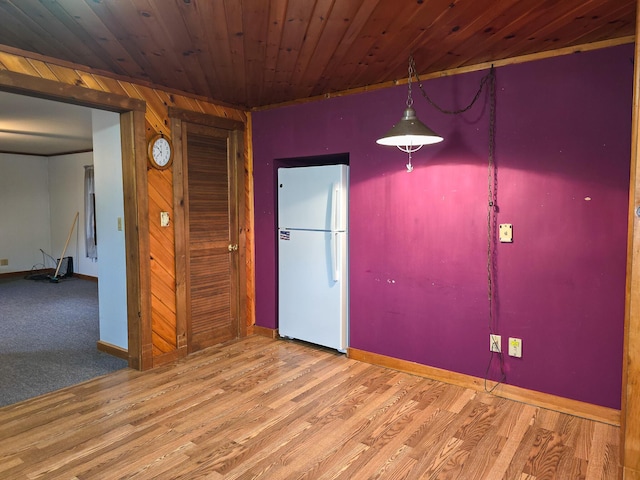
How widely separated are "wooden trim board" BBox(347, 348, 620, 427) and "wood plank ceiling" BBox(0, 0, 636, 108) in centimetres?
227

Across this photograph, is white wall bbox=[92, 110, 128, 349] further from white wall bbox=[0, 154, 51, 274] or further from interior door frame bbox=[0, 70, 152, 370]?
white wall bbox=[0, 154, 51, 274]

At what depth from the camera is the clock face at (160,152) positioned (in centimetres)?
355

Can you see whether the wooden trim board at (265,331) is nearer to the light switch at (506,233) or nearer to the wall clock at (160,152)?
the wall clock at (160,152)

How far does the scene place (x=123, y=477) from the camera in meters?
2.16

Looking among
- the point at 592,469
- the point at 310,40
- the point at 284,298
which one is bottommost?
the point at 592,469

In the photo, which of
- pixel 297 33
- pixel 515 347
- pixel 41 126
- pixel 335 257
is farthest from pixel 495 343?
pixel 41 126

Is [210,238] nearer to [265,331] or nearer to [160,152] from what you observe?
[160,152]

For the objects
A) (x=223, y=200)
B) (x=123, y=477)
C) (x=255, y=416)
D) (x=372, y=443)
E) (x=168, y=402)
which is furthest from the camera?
(x=223, y=200)

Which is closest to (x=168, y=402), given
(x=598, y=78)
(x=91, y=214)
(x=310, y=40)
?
(x=310, y=40)

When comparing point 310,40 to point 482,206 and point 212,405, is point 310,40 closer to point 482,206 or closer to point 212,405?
point 482,206

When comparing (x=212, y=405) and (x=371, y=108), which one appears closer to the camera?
(x=212, y=405)

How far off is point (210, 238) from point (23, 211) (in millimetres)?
6246

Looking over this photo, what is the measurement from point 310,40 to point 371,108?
42.1 inches

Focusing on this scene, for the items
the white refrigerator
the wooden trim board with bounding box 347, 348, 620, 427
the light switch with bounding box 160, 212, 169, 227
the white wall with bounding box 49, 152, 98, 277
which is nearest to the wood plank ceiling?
the white refrigerator
